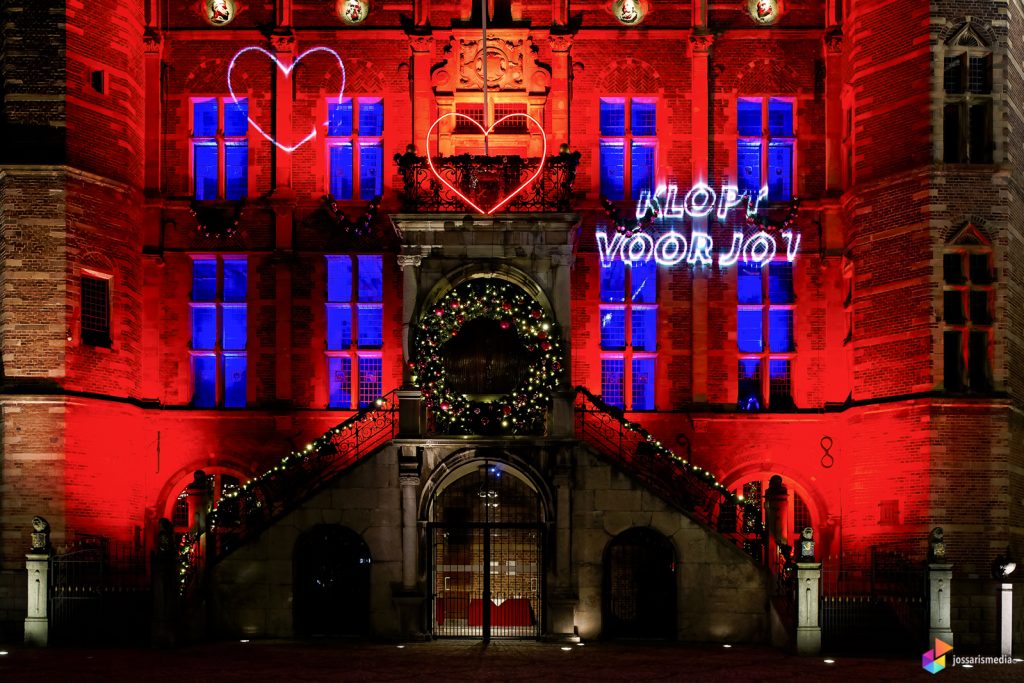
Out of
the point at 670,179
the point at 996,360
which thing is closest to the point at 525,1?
the point at 670,179

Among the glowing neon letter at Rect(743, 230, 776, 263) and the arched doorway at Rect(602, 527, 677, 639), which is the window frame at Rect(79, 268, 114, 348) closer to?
the arched doorway at Rect(602, 527, 677, 639)

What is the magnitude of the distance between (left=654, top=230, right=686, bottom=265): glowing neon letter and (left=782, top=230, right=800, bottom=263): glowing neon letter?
203 centimetres

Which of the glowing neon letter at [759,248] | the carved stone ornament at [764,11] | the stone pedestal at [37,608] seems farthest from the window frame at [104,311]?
the carved stone ornament at [764,11]

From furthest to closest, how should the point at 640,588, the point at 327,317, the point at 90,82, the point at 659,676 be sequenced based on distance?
the point at 327,317, the point at 90,82, the point at 640,588, the point at 659,676

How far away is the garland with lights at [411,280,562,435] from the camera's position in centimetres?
2298

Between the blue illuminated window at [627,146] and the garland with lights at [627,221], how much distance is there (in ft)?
1.74

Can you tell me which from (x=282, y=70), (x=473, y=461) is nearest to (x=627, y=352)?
(x=473, y=461)

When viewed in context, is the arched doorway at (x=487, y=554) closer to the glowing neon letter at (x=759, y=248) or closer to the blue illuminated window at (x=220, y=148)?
the glowing neon letter at (x=759, y=248)

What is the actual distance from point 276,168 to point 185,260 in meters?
2.58

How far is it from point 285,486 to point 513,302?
551 cm

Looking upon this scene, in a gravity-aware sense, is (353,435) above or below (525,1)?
below

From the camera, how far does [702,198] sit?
2595cm

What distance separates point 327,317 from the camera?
2595 centimetres

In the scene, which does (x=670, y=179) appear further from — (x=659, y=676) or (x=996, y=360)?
(x=659, y=676)
